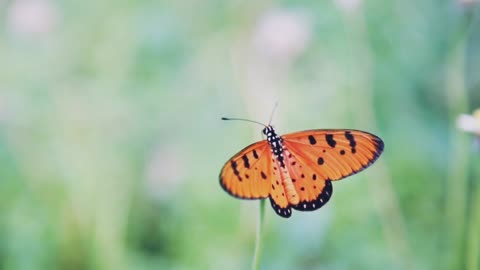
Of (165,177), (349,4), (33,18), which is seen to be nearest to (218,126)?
(165,177)

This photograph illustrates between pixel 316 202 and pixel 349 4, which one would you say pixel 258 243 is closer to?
pixel 316 202

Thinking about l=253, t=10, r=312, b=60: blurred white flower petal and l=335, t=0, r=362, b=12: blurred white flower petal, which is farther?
l=253, t=10, r=312, b=60: blurred white flower petal

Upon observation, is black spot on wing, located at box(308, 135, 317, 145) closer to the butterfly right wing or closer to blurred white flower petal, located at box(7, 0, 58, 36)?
the butterfly right wing

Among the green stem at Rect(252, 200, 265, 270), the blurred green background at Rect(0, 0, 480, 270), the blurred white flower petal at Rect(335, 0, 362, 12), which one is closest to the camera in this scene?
the green stem at Rect(252, 200, 265, 270)

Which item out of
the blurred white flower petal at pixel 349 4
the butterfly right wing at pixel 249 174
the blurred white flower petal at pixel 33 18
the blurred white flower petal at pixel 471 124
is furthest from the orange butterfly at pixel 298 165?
the blurred white flower petal at pixel 33 18

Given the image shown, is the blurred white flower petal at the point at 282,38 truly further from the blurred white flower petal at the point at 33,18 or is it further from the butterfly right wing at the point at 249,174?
the butterfly right wing at the point at 249,174

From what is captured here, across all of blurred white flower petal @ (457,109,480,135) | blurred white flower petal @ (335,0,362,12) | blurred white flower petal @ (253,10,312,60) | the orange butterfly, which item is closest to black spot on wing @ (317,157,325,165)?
the orange butterfly

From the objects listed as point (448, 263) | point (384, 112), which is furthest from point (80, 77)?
point (448, 263)
